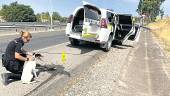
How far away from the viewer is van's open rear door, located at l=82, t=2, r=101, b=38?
17703 mm

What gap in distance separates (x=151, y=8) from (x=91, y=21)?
96.0 metres

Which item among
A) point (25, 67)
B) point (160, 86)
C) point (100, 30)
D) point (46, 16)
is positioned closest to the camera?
point (25, 67)

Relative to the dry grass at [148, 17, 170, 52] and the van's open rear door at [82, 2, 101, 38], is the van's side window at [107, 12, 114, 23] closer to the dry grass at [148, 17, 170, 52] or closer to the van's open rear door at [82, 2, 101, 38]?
the van's open rear door at [82, 2, 101, 38]

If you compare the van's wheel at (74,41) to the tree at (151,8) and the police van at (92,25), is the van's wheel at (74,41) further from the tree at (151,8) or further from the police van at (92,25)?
the tree at (151,8)

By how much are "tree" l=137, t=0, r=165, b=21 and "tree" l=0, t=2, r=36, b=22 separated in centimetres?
3143

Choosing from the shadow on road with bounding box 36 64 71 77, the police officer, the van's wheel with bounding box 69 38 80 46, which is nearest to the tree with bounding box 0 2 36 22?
the van's wheel with bounding box 69 38 80 46

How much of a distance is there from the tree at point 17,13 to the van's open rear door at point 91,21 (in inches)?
3397

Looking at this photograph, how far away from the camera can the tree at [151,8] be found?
11079 cm

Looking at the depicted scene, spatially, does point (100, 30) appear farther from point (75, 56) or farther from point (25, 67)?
point (25, 67)

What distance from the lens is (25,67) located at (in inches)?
357

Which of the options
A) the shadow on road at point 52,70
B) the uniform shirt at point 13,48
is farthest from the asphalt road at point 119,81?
the uniform shirt at point 13,48

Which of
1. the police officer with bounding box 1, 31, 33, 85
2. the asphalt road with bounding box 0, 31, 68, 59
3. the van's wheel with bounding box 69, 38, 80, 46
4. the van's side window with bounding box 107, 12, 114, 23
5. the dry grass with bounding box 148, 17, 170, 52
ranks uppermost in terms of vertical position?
the van's side window with bounding box 107, 12, 114, 23

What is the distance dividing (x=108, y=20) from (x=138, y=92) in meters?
9.08

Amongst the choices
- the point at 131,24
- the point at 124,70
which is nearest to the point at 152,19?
the point at 131,24
